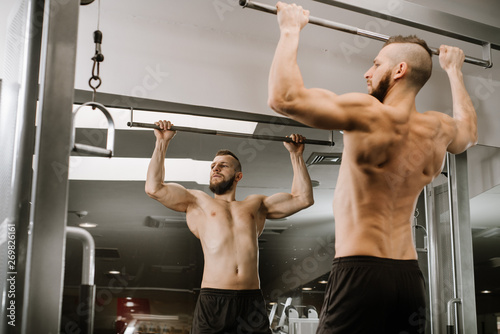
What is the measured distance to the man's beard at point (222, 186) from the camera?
13.2ft

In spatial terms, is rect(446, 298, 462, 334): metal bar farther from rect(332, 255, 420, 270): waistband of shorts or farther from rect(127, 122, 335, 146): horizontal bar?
rect(332, 255, 420, 270): waistband of shorts

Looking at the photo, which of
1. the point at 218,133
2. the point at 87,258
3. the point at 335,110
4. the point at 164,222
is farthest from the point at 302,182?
the point at 87,258

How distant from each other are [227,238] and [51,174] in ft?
7.59

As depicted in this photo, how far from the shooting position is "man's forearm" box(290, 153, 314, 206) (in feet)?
13.3

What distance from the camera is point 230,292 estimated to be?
3836 millimetres

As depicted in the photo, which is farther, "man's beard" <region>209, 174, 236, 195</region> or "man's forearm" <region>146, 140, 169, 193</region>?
"man's beard" <region>209, 174, 236, 195</region>

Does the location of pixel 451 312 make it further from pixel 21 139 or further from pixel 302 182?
pixel 21 139

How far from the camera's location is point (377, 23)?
3877 millimetres

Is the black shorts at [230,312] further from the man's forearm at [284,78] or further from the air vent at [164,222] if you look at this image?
the man's forearm at [284,78]

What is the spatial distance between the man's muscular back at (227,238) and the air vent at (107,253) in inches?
23.9

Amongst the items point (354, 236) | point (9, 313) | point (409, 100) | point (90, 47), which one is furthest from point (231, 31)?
point (9, 313)

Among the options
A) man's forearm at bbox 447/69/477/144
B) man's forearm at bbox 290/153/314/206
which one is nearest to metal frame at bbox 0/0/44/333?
man's forearm at bbox 447/69/477/144

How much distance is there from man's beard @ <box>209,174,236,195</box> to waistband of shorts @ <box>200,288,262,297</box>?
2.53 ft

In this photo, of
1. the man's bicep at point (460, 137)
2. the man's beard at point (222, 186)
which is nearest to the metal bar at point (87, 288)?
the man's beard at point (222, 186)
